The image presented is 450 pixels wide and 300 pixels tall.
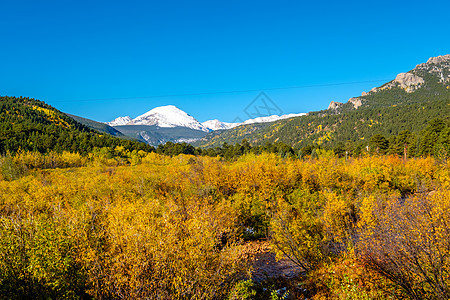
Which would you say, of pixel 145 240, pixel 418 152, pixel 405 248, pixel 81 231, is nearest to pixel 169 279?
pixel 145 240

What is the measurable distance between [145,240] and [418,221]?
52.0ft

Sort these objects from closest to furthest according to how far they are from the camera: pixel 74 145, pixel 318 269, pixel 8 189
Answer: pixel 318 269, pixel 8 189, pixel 74 145

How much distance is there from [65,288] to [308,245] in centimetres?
1985

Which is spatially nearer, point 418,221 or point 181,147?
point 418,221

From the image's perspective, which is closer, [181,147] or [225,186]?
[225,186]

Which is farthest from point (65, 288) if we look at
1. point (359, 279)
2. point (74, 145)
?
point (74, 145)

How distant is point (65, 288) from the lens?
14281mm

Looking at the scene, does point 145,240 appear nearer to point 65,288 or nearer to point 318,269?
point 65,288

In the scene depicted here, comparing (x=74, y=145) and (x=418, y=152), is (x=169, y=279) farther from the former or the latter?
(x=74, y=145)

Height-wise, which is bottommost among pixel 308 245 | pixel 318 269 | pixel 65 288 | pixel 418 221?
pixel 318 269

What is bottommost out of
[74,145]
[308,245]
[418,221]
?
[308,245]

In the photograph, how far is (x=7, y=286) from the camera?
12.5 m

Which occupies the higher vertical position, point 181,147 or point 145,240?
point 181,147

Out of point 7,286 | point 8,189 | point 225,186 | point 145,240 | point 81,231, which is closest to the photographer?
point 7,286
